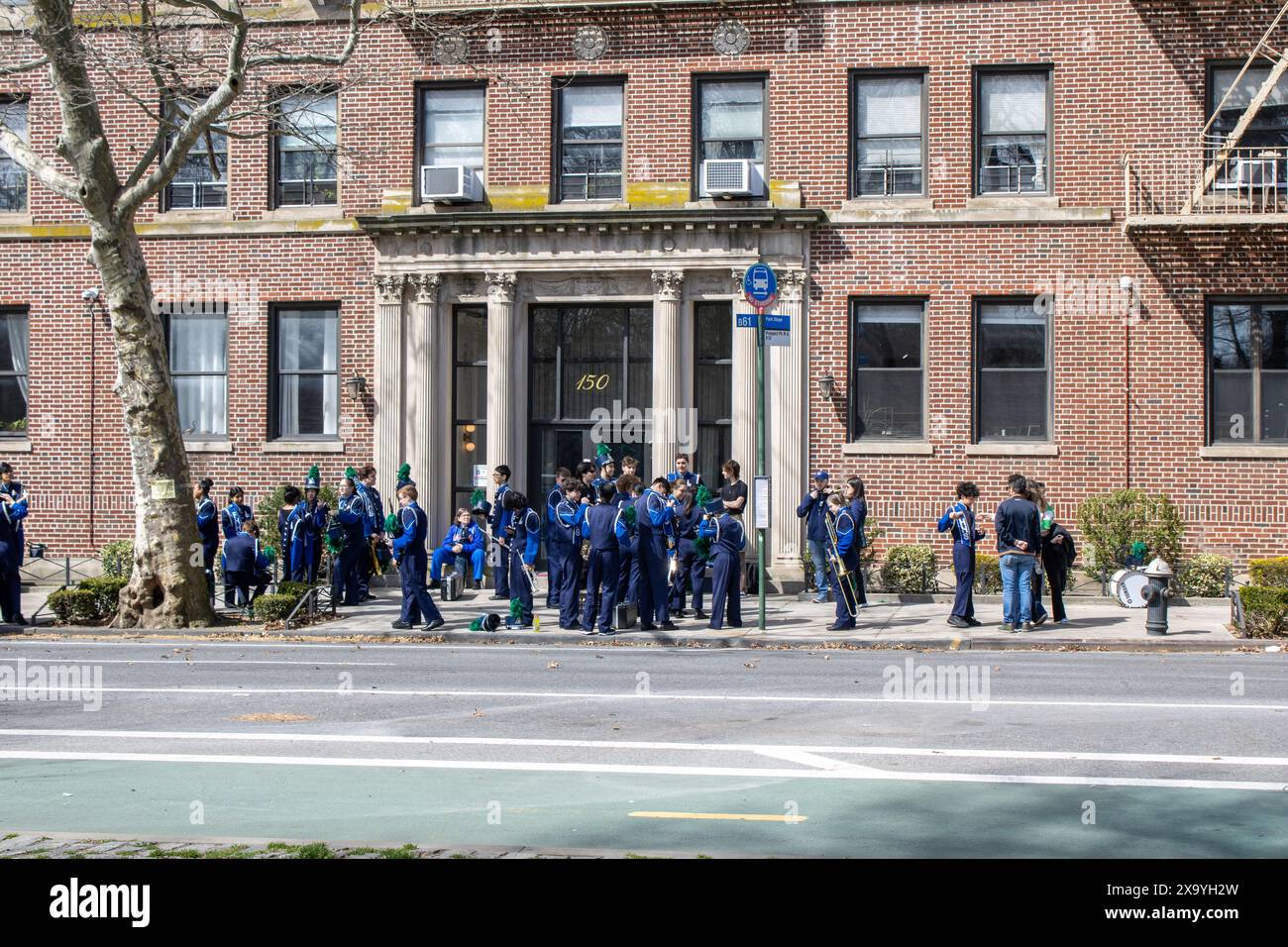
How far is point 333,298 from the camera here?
2456 centimetres

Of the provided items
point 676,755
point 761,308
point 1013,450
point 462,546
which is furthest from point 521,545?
point 676,755

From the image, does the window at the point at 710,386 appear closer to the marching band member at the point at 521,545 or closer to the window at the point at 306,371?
the marching band member at the point at 521,545

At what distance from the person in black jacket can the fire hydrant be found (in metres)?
1.24

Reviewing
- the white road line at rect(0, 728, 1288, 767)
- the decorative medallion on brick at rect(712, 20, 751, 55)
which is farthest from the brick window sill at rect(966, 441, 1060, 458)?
A: the white road line at rect(0, 728, 1288, 767)

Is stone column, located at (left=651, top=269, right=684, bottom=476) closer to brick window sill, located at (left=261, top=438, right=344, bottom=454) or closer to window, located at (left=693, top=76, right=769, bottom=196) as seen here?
window, located at (left=693, top=76, right=769, bottom=196)

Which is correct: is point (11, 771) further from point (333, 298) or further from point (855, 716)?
point (333, 298)

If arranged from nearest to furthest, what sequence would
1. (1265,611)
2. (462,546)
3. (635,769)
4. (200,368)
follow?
(635,769) < (1265,611) < (462,546) < (200,368)

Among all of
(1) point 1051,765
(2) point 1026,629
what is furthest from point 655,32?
(1) point 1051,765

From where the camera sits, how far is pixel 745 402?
23.2m

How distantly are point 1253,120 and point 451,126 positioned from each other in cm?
1269

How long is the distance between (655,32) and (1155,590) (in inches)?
478

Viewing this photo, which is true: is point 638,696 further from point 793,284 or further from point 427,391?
point 427,391

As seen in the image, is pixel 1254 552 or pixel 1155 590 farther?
pixel 1254 552

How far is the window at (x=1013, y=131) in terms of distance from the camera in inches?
904
